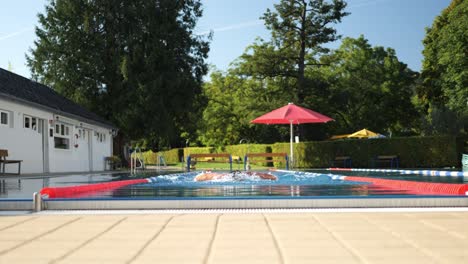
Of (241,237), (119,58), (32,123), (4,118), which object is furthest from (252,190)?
(119,58)

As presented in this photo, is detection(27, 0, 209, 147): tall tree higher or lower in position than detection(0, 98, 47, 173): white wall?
higher

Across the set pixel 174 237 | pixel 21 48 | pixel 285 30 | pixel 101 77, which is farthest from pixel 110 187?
pixel 285 30

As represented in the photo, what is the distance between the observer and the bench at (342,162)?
910 inches

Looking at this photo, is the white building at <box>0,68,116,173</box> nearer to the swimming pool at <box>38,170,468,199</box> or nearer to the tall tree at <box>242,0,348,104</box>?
the swimming pool at <box>38,170,468,199</box>

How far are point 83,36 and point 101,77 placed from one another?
97.1 inches

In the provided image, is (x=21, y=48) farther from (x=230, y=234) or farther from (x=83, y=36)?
(x=230, y=234)

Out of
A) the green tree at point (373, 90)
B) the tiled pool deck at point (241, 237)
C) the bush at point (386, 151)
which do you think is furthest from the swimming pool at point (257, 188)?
the green tree at point (373, 90)

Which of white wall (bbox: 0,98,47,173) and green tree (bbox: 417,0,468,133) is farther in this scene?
green tree (bbox: 417,0,468,133)

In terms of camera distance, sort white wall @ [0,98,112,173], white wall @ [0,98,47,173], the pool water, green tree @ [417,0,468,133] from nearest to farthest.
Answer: the pool water < white wall @ [0,98,47,173] < white wall @ [0,98,112,173] < green tree @ [417,0,468,133]

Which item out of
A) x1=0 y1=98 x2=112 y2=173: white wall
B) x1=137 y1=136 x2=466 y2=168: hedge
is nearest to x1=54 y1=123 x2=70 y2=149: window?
x1=0 y1=98 x2=112 y2=173: white wall

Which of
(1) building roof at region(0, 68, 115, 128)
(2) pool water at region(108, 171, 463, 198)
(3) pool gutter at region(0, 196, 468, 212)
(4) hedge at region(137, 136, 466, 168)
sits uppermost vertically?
(1) building roof at region(0, 68, 115, 128)

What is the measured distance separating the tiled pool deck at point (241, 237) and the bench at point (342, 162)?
1835 centimetres

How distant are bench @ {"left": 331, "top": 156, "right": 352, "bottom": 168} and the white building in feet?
40.3

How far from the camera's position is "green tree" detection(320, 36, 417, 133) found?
120 feet
